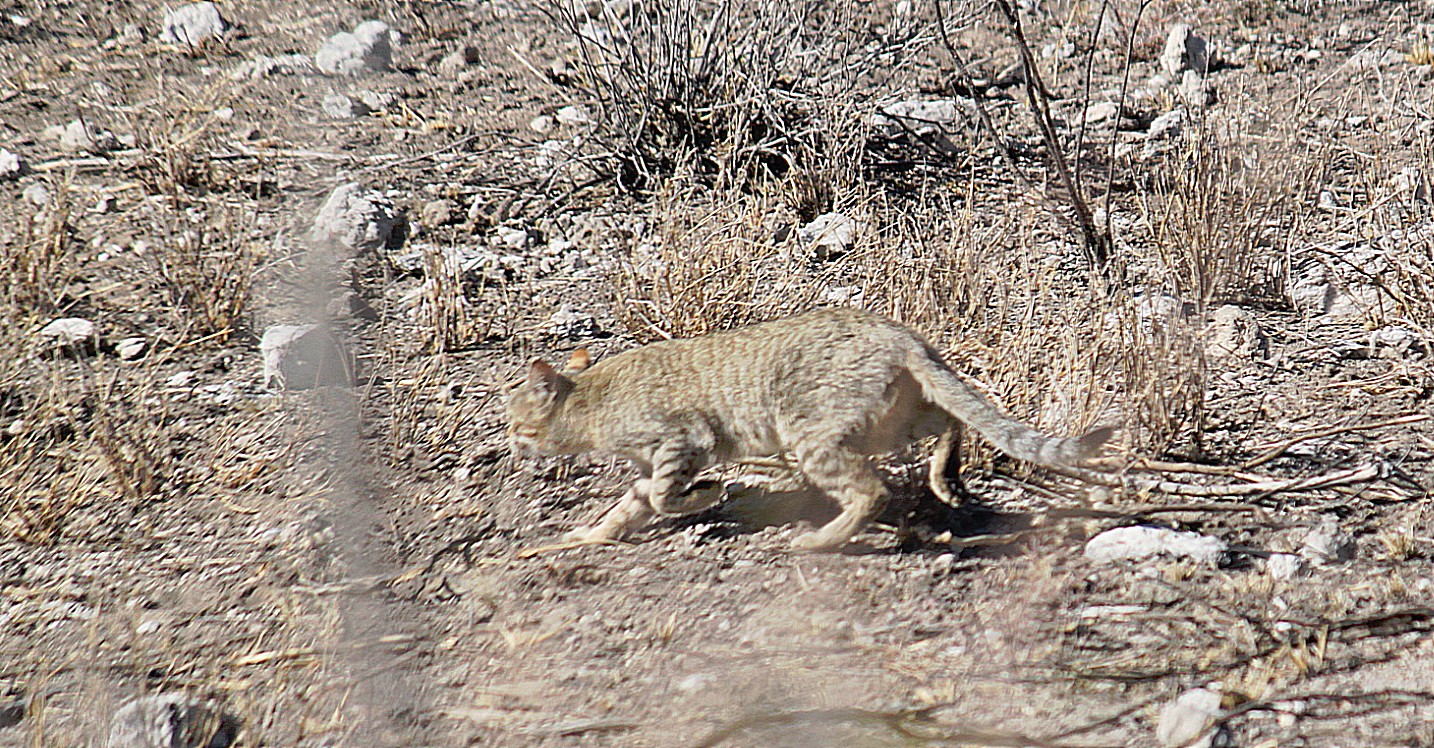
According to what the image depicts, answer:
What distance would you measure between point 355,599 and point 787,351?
1496mm

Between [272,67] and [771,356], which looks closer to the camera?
[771,356]

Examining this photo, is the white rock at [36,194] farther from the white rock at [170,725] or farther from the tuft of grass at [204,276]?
the white rock at [170,725]

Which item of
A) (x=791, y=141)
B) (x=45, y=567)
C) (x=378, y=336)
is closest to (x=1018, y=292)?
(x=791, y=141)

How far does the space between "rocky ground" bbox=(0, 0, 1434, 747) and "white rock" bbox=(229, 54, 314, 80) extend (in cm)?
4

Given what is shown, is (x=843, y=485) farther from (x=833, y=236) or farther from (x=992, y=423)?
(x=833, y=236)

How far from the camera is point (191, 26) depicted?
356 inches

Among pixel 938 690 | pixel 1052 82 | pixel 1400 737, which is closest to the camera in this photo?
pixel 1400 737

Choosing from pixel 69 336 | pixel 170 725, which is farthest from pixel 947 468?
pixel 69 336

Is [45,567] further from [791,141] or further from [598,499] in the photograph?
[791,141]

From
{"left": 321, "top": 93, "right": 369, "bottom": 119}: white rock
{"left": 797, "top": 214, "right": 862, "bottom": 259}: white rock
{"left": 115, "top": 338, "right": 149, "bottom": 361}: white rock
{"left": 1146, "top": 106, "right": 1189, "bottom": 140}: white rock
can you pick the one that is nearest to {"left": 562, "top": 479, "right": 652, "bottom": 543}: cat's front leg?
{"left": 797, "top": 214, "right": 862, "bottom": 259}: white rock

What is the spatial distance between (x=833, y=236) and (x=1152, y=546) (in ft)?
8.75

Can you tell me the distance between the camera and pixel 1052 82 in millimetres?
8297

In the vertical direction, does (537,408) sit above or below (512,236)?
below

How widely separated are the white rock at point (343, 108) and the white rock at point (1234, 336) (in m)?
5.12
